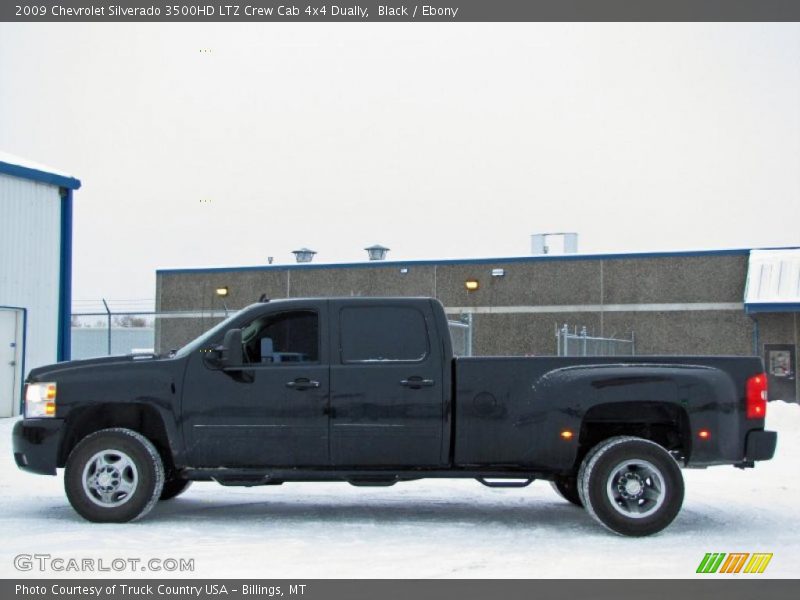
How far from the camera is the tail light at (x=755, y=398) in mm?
8695

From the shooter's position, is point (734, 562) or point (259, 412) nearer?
point (734, 562)

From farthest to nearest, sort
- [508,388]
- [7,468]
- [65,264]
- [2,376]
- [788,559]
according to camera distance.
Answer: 1. [65,264]
2. [2,376]
3. [7,468]
4. [508,388]
5. [788,559]

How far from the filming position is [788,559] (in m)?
7.60

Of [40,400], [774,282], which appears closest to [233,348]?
[40,400]

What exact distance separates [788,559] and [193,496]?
5.99 meters

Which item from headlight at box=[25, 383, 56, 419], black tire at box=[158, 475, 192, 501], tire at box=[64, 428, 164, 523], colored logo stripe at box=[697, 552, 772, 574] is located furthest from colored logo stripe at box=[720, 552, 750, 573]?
headlight at box=[25, 383, 56, 419]

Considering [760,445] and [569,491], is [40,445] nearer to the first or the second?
[569,491]

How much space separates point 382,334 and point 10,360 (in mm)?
14690

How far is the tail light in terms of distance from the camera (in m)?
8.70

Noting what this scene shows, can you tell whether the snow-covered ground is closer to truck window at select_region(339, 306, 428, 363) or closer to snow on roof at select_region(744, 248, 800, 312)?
truck window at select_region(339, 306, 428, 363)

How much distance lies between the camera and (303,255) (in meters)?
36.5

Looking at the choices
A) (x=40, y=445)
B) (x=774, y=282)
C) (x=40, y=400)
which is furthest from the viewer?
(x=774, y=282)
